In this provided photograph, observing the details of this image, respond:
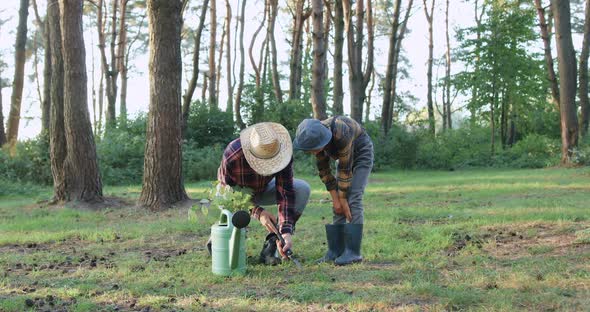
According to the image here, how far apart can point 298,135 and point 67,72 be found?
7469 millimetres

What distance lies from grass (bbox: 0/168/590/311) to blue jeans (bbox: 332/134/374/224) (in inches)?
19.0

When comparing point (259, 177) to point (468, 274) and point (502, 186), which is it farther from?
point (502, 186)

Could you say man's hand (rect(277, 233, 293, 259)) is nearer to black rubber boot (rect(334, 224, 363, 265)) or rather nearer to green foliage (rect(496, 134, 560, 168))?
black rubber boot (rect(334, 224, 363, 265))

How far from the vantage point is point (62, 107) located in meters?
11.7

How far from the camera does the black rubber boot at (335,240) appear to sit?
5.70 metres

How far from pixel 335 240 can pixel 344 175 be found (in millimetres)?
663

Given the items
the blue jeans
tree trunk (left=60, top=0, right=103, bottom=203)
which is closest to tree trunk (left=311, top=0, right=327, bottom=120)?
tree trunk (left=60, top=0, right=103, bottom=203)

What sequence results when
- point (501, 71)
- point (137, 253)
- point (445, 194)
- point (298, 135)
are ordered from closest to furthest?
point (298, 135) → point (137, 253) → point (445, 194) → point (501, 71)

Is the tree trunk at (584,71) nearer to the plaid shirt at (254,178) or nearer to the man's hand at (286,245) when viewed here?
the plaid shirt at (254,178)

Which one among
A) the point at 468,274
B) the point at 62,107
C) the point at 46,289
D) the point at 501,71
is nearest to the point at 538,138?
the point at 501,71

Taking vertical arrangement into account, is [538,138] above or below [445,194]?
above

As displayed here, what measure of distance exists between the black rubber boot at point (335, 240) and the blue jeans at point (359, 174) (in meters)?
0.17

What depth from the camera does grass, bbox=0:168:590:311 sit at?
4.25 metres

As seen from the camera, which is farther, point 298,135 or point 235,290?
point 298,135
